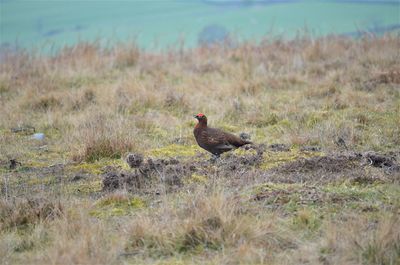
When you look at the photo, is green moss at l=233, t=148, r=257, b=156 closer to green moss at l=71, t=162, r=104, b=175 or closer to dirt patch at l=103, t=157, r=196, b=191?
dirt patch at l=103, t=157, r=196, b=191

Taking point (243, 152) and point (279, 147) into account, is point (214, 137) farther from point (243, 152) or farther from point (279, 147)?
point (279, 147)

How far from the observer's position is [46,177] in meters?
7.38

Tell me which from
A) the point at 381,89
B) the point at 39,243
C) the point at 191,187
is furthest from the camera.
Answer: the point at 381,89

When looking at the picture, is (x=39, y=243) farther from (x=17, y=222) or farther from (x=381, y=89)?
(x=381, y=89)

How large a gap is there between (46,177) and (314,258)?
3.71m

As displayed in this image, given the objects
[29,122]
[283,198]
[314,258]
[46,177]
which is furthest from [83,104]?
[314,258]

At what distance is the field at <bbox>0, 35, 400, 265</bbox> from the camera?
5113 mm

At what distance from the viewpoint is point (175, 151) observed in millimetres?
8492

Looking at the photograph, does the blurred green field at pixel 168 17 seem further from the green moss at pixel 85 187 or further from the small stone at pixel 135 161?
the green moss at pixel 85 187

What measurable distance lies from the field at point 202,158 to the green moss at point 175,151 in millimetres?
27

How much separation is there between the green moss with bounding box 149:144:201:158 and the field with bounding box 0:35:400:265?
27 millimetres

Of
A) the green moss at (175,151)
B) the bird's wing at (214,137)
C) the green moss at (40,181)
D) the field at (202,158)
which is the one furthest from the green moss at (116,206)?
the green moss at (175,151)

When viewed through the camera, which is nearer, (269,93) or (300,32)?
(269,93)

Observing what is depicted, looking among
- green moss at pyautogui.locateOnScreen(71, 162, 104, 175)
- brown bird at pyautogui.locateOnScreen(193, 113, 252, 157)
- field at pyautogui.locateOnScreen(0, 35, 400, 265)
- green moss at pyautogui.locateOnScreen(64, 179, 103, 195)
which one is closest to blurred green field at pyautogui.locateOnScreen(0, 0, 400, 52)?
field at pyautogui.locateOnScreen(0, 35, 400, 265)
